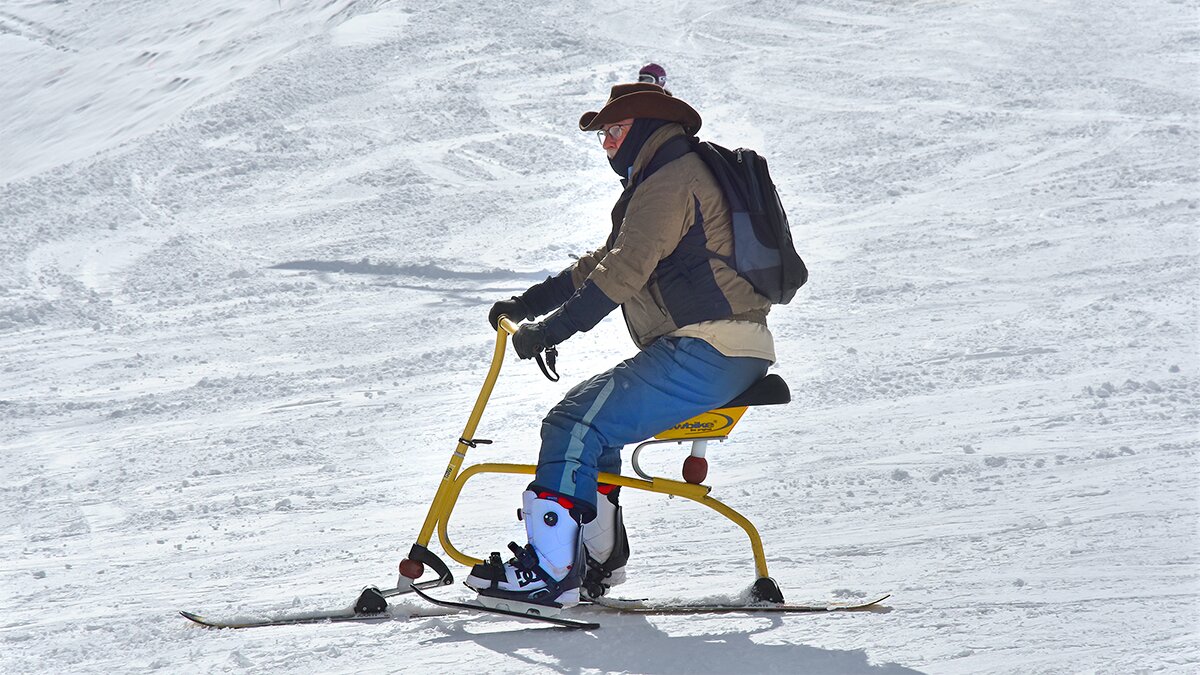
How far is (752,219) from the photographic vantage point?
3.89 meters

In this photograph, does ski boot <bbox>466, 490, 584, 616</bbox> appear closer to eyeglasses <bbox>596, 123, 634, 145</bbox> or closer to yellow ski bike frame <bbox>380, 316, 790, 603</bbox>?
yellow ski bike frame <bbox>380, 316, 790, 603</bbox>

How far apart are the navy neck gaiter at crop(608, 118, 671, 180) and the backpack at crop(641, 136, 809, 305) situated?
0.08 metres

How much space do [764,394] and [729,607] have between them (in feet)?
2.52

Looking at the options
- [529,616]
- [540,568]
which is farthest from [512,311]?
[529,616]

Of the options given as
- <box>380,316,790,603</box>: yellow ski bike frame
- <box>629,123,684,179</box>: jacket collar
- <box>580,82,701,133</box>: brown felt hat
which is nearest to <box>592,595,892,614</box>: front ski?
<box>380,316,790,603</box>: yellow ski bike frame

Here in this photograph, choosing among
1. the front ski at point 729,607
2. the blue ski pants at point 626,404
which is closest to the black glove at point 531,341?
the blue ski pants at point 626,404

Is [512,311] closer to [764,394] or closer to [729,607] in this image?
[764,394]

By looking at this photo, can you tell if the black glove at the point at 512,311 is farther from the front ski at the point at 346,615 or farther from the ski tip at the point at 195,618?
the ski tip at the point at 195,618

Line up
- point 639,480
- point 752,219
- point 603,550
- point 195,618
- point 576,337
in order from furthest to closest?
point 576,337
point 603,550
point 195,618
point 639,480
point 752,219

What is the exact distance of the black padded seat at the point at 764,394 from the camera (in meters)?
3.99

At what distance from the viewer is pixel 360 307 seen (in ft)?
30.3

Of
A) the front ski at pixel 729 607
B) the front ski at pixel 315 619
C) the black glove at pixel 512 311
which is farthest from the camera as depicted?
the black glove at pixel 512 311

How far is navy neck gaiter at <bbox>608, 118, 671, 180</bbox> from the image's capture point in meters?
3.97

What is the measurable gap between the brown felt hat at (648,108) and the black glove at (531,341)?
0.70 metres
